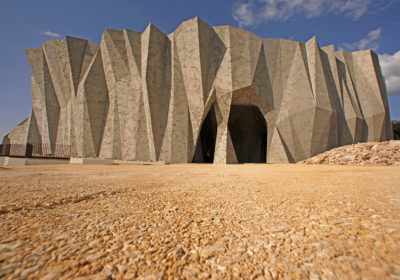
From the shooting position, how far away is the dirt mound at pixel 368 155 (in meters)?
9.08

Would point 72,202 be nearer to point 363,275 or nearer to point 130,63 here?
point 363,275

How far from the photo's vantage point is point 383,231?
47.2 inches

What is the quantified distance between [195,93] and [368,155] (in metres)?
11.9

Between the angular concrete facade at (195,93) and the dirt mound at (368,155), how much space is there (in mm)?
3867

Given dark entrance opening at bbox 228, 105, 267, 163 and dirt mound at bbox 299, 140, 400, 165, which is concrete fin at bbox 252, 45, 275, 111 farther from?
dirt mound at bbox 299, 140, 400, 165

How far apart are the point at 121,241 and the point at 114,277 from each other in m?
0.31

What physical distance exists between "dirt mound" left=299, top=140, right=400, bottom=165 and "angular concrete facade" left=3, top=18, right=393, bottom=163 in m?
3.87

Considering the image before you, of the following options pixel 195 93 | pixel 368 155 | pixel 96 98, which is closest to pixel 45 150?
pixel 96 98

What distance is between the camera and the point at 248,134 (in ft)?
78.0

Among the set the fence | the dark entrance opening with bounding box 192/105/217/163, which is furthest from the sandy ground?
the dark entrance opening with bounding box 192/105/217/163

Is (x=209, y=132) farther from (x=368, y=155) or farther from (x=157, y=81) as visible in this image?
(x=368, y=155)

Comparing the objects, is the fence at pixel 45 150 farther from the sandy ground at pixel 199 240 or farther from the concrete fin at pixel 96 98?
the sandy ground at pixel 199 240

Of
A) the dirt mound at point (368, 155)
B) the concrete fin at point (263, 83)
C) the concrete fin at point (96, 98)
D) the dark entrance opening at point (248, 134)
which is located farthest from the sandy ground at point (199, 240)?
the dark entrance opening at point (248, 134)

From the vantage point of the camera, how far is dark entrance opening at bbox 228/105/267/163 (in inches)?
904
